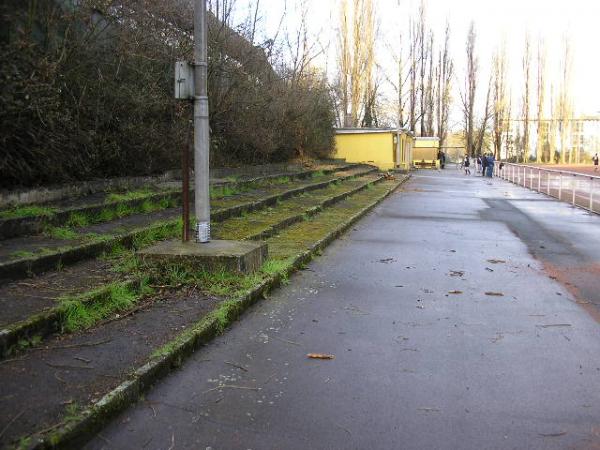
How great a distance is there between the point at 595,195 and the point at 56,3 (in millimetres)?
14833

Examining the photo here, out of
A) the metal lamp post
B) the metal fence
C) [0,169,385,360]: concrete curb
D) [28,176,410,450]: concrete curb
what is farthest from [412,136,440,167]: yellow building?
[0,169,385,360]: concrete curb

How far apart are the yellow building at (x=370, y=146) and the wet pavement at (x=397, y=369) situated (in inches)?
1206

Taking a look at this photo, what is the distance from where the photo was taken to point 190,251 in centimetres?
627

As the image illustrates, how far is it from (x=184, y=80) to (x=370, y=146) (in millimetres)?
33171

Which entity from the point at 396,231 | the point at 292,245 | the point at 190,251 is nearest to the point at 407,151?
the point at 396,231

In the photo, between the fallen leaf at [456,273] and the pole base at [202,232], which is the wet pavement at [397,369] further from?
the pole base at [202,232]

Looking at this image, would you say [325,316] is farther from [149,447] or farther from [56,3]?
[56,3]

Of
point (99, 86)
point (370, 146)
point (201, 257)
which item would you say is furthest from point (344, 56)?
point (201, 257)

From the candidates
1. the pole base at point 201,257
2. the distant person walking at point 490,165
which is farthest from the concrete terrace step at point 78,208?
the distant person walking at point 490,165

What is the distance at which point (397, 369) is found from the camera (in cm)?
437

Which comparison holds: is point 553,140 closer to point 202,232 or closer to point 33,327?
point 202,232

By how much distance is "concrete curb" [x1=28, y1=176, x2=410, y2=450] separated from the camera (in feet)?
9.77

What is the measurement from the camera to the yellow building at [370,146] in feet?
126

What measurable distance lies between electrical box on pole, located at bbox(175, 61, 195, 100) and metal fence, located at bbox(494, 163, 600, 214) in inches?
541
